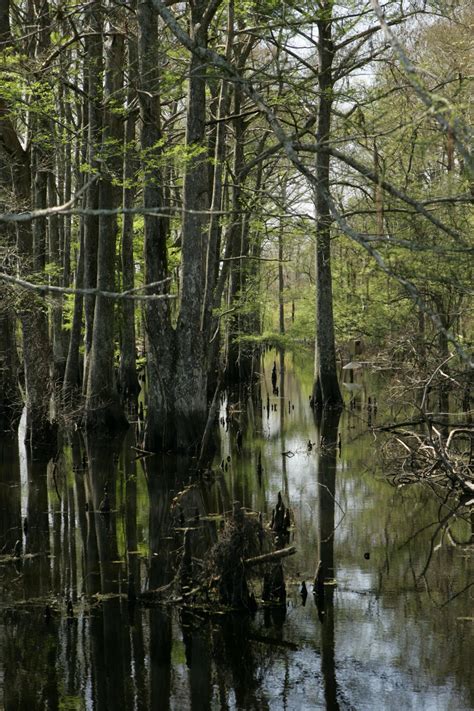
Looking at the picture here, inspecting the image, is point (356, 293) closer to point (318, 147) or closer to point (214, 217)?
point (214, 217)

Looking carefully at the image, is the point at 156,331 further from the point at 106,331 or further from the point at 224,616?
the point at 224,616

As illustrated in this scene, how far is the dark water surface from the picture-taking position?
18.6ft

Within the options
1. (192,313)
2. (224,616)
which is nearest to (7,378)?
(192,313)

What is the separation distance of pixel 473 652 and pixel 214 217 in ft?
34.9

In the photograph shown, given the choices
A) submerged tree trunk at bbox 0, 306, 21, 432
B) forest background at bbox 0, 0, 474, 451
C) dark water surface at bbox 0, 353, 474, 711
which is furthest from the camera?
submerged tree trunk at bbox 0, 306, 21, 432

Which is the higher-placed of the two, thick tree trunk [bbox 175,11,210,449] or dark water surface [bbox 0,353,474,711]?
thick tree trunk [bbox 175,11,210,449]

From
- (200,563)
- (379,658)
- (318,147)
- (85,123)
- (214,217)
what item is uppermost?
(85,123)

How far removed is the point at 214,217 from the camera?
51.2 ft

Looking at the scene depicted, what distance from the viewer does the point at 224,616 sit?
22.4 ft

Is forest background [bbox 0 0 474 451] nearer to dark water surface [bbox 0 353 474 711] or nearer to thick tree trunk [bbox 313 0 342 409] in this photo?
thick tree trunk [bbox 313 0 342 409]

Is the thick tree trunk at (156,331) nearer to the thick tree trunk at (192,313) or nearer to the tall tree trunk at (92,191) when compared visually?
the thick tree trunk at (192,313)

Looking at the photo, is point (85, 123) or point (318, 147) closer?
point (318, 147)

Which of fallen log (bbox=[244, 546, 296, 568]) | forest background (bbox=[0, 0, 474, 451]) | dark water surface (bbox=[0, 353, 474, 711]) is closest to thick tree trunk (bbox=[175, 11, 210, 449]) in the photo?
forest background (bbox=[0, 0, 474, 451])

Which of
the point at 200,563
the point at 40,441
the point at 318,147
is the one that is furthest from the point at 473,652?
the point at 40,441
